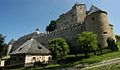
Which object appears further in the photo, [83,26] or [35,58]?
[83,26]

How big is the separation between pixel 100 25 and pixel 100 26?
24cm

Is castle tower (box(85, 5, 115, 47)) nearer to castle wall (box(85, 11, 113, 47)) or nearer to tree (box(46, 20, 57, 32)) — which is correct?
castle wall (box(85, 11, 113, 47))

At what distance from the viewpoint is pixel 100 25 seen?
42844mm

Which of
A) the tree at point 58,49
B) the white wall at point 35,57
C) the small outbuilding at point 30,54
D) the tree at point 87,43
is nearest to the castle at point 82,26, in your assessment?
the tree at point 87,43

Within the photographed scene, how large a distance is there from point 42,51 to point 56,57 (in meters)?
5.09

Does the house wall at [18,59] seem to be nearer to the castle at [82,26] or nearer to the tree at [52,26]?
the castle at [82,26]

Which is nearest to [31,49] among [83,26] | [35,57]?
[35,57]

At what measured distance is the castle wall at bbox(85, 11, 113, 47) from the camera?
138 ft

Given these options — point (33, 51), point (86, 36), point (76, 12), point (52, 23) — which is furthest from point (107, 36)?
point (52, 23)

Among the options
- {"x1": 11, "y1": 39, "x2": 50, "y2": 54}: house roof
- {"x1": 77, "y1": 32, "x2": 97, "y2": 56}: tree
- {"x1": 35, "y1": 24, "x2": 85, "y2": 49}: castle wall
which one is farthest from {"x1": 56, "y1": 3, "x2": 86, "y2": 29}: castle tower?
{"x1": 77, "y1": 32, "x2": 97, "y2": 56}: tree

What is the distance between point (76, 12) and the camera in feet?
219

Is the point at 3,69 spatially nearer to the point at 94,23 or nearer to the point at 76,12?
the point at 94,23

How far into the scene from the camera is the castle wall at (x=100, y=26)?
41938mm

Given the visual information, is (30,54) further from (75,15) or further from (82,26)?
(75,15)
